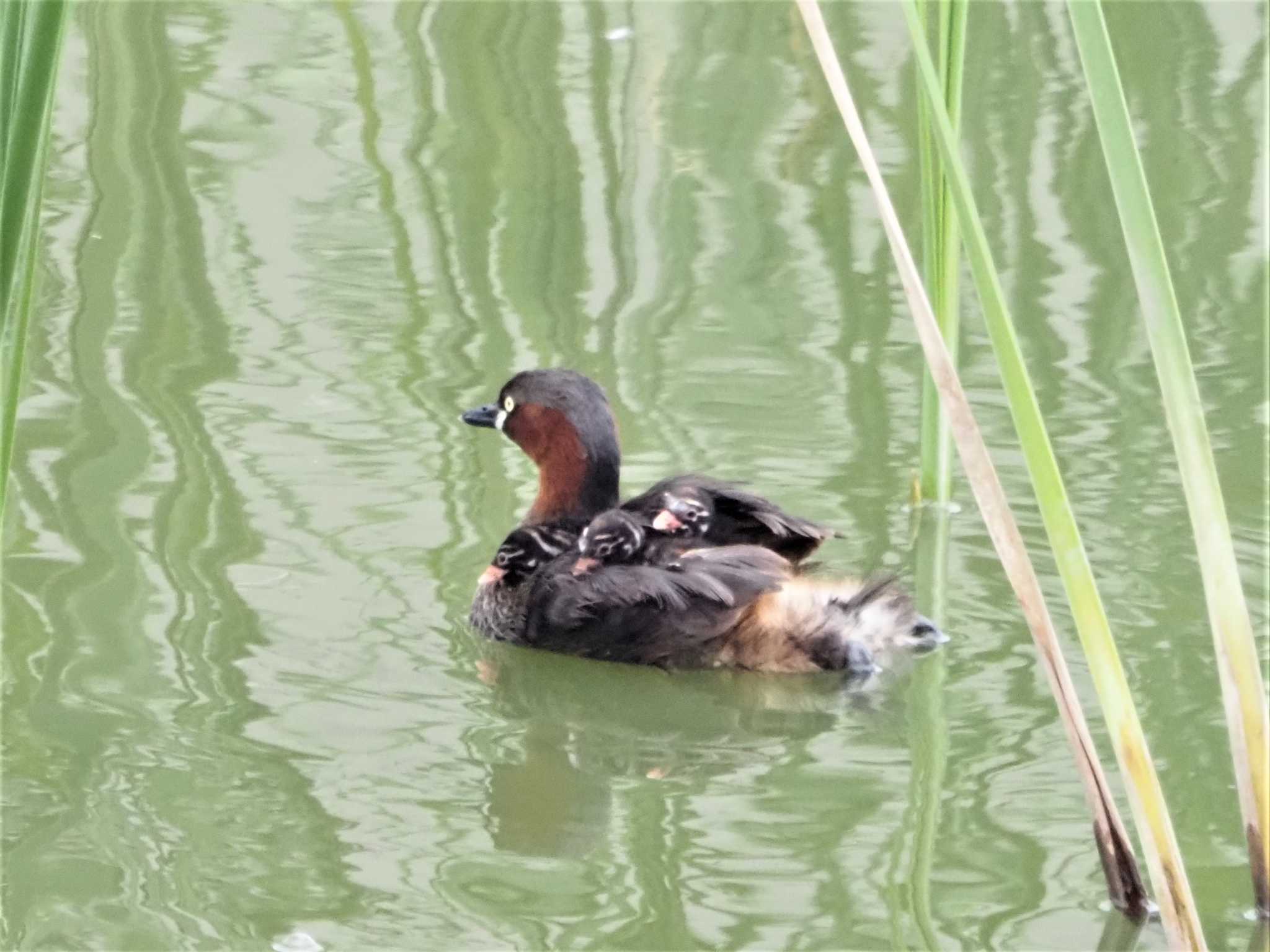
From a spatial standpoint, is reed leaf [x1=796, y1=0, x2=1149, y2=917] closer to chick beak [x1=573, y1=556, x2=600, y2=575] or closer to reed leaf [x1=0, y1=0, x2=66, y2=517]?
reed leaf [x1=0, y1=0, x2=66, y2=517]

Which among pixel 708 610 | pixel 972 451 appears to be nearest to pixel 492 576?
pixel 708 610

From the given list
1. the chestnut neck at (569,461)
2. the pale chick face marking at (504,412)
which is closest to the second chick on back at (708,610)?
the chestnut neck at (569,461)

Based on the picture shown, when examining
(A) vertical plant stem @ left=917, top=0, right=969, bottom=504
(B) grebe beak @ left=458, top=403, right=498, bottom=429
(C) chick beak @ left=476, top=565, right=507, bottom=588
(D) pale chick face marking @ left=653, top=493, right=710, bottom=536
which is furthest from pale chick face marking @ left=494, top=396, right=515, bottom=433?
(A) vertical plant stem @ left=917, top=0, right=969, bottom=504

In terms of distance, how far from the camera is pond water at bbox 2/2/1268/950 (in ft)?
11.0

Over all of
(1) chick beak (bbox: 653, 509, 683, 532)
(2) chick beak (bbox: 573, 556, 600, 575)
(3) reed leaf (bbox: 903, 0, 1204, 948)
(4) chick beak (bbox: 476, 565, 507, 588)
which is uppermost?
(3) reed leaf (bbox: 903, 0, 1204, 948)

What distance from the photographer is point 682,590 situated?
424 centimetres

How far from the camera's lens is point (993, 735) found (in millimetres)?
3889

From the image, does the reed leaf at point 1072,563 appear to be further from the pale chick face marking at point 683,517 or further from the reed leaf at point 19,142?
the pale chick face marking at point 683,517

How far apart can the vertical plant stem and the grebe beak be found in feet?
3.24

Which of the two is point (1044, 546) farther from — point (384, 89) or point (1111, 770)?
point (384, 89)

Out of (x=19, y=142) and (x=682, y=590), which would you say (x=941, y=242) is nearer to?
(x=682, y=590)

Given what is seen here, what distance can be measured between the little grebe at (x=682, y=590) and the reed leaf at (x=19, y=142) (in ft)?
5.91

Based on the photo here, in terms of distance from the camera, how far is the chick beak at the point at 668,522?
4.36 metres

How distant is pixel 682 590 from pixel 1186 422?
5.70 feet
